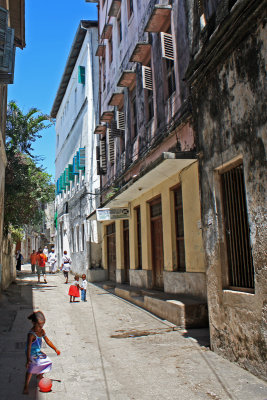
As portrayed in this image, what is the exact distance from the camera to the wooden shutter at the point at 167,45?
31.8ft

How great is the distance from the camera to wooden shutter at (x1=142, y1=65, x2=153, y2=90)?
11328 millimetres

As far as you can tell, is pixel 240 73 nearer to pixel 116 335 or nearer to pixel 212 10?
pixel 212 10

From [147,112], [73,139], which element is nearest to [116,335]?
[147,112]

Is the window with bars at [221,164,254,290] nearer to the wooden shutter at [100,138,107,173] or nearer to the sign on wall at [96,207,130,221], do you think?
the sign on wall at [96,207,130,221]

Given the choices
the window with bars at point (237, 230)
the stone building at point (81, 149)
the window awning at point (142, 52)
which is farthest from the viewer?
the stone building at point (81, 149)

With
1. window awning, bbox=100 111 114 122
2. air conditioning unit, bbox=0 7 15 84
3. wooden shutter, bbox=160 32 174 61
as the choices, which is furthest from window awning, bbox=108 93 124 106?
air conditioning unit, bbox=0 7 15 84

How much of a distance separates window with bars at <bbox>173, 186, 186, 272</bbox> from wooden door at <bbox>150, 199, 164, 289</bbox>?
1303mm

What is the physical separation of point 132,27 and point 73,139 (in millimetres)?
12648

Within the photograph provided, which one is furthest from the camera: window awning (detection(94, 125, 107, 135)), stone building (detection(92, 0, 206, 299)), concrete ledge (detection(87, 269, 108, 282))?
concrete ledge (detection(87, 269, 108, 282))

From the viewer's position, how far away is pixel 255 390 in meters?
4.29

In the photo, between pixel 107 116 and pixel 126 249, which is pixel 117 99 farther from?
pixel 126 249

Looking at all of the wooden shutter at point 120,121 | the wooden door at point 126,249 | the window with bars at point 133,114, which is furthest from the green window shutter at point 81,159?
the window with bars at point 133,114

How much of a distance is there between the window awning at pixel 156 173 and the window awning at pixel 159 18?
13.6ft

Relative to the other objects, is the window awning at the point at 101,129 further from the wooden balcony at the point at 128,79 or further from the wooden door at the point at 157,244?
the wooden door at the point at 157,244
